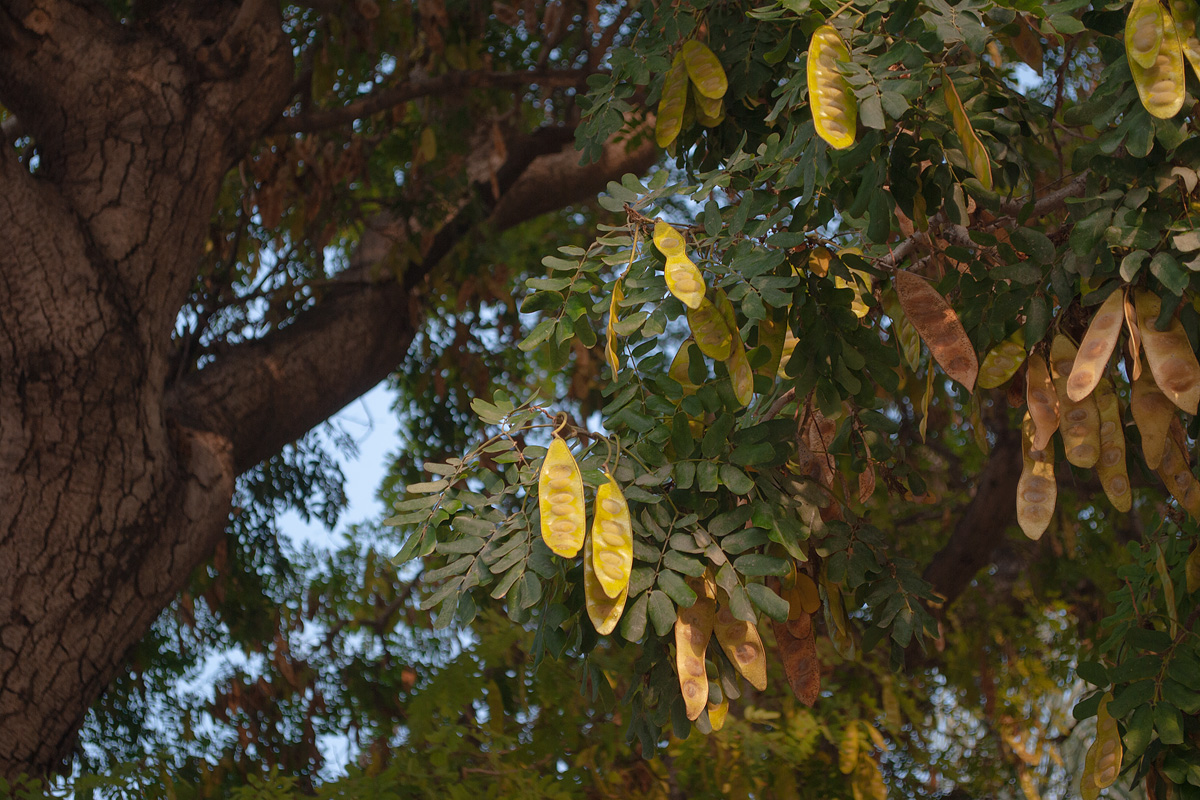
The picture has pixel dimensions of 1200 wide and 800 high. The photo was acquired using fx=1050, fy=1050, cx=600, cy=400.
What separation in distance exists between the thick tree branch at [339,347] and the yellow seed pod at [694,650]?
89.9 inches

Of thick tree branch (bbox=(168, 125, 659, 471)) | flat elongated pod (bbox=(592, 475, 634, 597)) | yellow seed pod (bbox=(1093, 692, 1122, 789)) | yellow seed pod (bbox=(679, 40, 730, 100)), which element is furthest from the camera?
thick tree branch (bbox=(168, 125, 659, 471))

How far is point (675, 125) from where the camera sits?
6.89 feet

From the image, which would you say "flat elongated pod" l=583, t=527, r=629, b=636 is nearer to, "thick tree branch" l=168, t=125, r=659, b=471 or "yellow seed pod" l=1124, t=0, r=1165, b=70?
"yellow seed pod" l=1124, t=0, r=1165, b=70

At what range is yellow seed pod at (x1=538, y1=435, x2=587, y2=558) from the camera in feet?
4.75

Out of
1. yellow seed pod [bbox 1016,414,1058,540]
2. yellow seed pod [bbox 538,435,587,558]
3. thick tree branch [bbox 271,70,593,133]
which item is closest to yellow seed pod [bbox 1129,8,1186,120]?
yellow seed pod [bbox 1016,414,1058,540]

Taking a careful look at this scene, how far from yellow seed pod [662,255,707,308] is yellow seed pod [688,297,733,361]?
11 cm

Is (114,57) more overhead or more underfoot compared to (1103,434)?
more overhead

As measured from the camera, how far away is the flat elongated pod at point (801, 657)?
5.82ft

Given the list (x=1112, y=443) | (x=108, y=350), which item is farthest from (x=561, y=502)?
(x=108, y=350)

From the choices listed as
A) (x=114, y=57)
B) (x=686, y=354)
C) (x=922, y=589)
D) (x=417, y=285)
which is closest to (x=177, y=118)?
(x=114, y=57)

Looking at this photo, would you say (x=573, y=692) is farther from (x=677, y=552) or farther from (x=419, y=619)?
(x=677, y=552)

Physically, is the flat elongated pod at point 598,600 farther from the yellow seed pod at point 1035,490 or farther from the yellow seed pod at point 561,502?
the yellow seed pod at point 1035,490

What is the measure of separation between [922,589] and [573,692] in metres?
1.89

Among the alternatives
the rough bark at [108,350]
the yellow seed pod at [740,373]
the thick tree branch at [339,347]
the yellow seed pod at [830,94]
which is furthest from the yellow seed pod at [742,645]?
the thick tree branch at [339,347]
